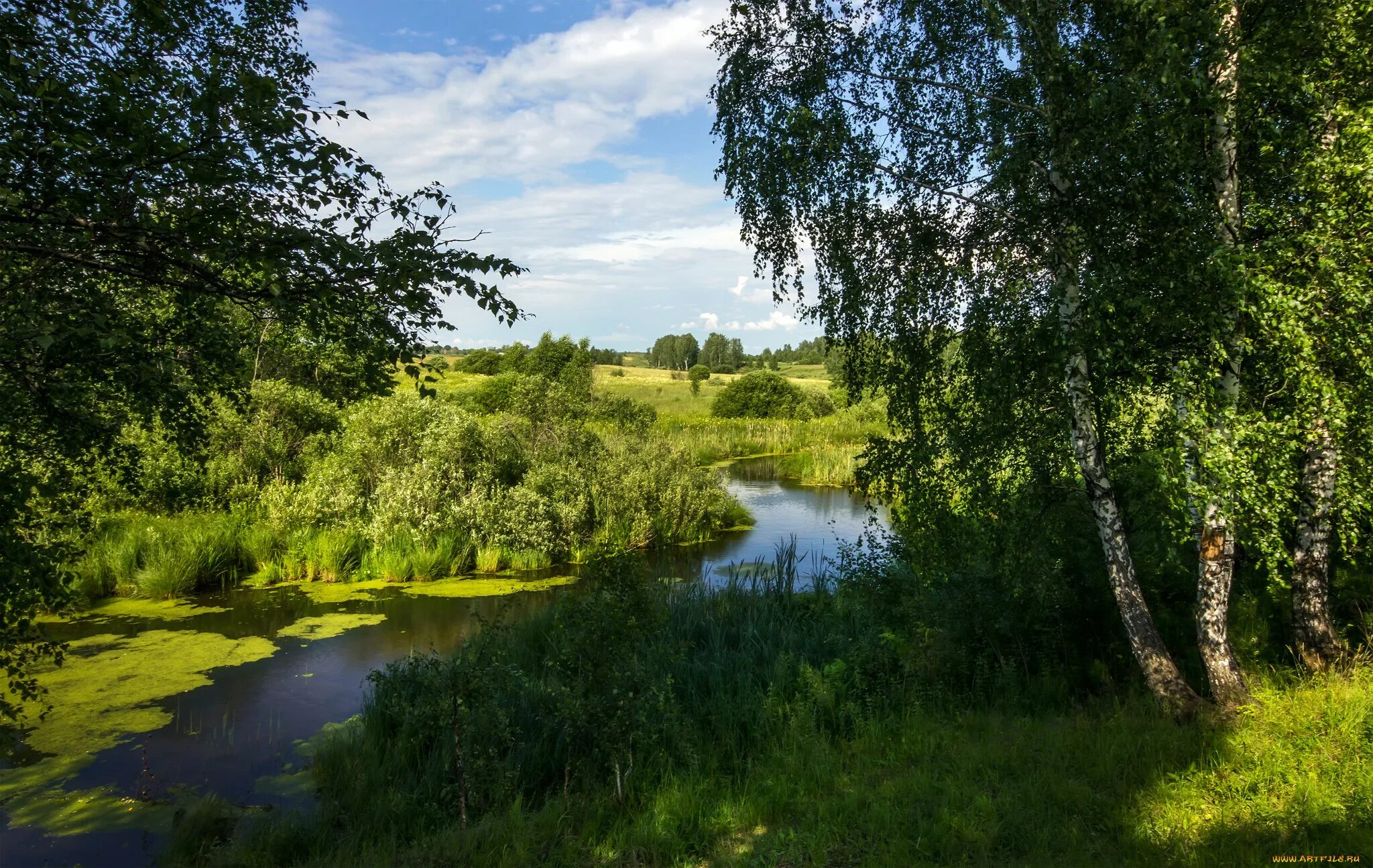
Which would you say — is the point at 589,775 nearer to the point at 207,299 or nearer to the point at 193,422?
the point at 193,422

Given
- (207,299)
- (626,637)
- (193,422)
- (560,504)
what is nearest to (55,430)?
(193,422)

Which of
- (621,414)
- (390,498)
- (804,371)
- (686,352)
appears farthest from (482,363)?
(686,352)

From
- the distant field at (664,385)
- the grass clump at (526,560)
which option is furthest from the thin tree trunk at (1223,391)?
the distant field at (664,385)

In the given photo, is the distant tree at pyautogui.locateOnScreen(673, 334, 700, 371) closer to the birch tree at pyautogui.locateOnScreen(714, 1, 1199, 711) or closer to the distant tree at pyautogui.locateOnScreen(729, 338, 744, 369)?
the distant tree at pyautogui.locateOnScreen(729, 338, 744, 369)

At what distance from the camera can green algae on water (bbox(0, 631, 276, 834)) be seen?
636 cm

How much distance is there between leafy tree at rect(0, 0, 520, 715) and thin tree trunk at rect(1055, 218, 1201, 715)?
3857 mm

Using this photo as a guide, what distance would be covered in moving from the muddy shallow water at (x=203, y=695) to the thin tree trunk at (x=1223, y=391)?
5.64m

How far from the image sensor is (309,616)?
11492 millimetres

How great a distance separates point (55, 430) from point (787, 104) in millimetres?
5624

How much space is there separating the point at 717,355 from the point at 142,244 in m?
99.2

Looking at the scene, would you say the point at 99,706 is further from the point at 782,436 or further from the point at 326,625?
the point at 782,436

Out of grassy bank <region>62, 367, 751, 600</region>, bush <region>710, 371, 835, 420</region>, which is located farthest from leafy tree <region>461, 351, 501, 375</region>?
grassy bank <region>62, 367, 751, 600</region>

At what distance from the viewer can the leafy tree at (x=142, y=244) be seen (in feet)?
12.3

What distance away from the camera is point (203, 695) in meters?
8.66
